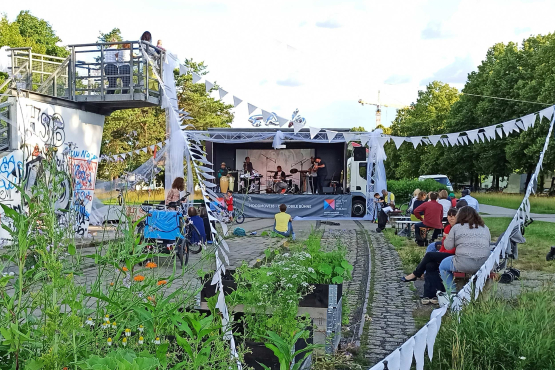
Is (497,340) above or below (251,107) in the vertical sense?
below

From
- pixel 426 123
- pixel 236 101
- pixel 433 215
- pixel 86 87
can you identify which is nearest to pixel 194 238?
pixel 236 101

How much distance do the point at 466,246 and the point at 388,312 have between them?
1.38 m

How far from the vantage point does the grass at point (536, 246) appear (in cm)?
1055

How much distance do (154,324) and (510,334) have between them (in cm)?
323

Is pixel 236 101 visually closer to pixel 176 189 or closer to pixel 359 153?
pixel 176 189

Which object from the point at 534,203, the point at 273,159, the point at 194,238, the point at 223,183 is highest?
the point at 273,159

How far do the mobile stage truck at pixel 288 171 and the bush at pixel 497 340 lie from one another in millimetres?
15710

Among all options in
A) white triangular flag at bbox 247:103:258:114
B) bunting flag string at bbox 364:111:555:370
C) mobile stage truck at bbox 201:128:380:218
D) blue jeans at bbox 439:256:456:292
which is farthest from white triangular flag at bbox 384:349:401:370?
mobile stage truck at bbox 201:128:380:218

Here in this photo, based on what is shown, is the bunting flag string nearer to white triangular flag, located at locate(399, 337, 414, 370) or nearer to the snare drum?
white triangular flag, located at locate(399, 337, 414, 370)

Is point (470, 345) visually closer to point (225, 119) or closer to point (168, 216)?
point (168, 216)

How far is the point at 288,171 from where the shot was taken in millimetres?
29516

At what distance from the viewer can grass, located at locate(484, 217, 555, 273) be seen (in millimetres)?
10547

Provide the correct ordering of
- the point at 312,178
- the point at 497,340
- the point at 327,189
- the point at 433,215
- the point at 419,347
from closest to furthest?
1. the point at 419,347
2. the point at 497,340
3. the point at 433,215
4. the point at 327,189
5. the point at 312,178

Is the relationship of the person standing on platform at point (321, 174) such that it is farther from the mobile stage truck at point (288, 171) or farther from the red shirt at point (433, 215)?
the red shirt at point (433, 215)
